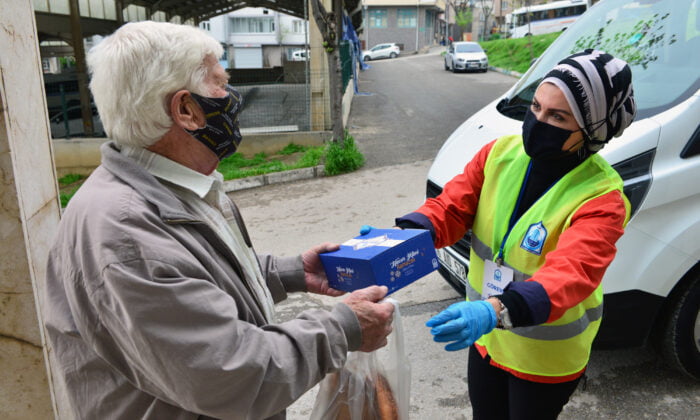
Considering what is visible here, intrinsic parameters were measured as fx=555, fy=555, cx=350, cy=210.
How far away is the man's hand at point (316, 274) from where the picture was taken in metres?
2.07

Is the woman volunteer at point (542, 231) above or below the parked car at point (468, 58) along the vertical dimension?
below

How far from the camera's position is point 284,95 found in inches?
497

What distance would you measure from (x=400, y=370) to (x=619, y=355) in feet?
7.22

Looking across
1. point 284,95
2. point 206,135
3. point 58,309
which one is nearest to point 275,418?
point 58,309

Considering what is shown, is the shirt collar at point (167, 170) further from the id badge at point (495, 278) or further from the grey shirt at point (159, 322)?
the id badge at point (495, 278)

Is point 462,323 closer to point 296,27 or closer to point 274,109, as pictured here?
point 274,109

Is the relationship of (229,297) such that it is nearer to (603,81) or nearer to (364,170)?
(603,81)

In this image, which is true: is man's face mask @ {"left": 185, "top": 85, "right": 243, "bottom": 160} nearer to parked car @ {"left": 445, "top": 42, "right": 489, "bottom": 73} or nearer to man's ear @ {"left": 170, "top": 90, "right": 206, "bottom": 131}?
man's ear @ {"left": 170, "top": 90, "right": 206, "bottom": 131}

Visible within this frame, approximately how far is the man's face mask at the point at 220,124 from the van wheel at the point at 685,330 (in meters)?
2.47

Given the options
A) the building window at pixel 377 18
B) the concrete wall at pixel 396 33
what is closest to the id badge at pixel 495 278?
the concrete wall at pixel 396 33

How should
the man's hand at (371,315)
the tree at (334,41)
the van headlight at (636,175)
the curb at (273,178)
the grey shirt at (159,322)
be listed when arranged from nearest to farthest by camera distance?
the grey shirt at (159,322) → the man's hand at (371,315) → the van headlight at (636,175) → the curb at (273,178) → the tree at (334,41)

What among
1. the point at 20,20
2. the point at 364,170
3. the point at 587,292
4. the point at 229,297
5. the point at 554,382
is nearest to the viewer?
the point at 229,297

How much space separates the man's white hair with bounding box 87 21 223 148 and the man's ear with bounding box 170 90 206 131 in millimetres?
16

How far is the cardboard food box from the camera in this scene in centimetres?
183
